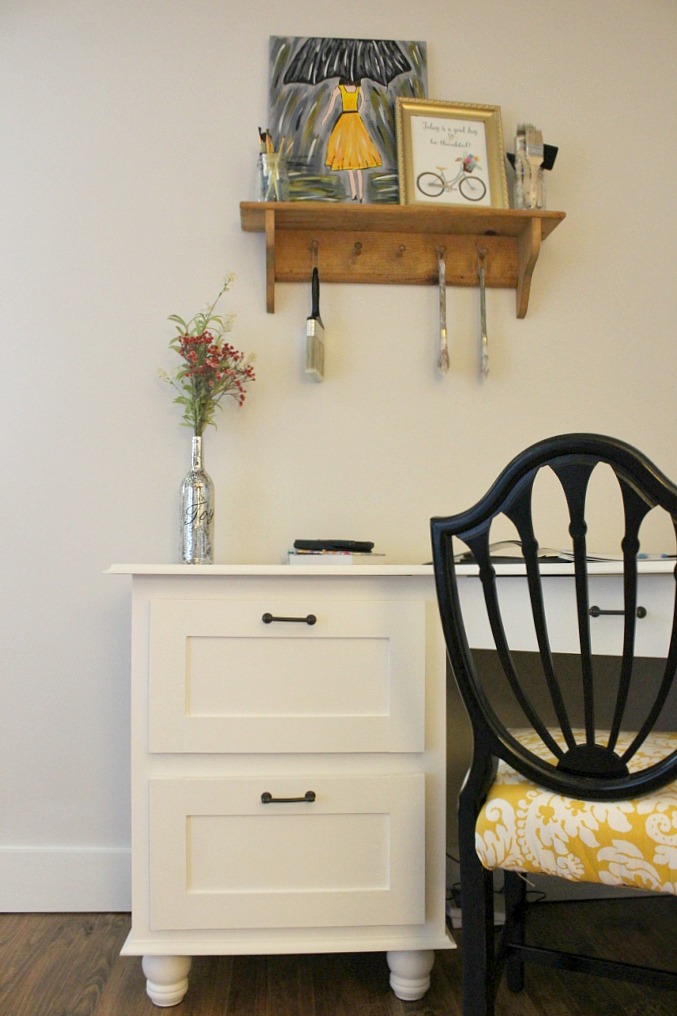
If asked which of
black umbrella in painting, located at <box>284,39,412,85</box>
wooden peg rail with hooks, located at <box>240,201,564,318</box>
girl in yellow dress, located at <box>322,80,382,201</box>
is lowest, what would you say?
wooden peg rail with hooks, located at <box>240,201,564,318</box>

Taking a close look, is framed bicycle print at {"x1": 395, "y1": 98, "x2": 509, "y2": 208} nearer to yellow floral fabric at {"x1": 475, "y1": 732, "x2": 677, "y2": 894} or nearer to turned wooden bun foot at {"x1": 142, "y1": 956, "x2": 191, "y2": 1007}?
yellow floral fabric at {"x1": 475, "y1": 732, "x2": 677, "y2": 894}

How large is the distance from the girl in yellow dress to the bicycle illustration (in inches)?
4.8

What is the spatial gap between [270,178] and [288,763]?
126 centimetres

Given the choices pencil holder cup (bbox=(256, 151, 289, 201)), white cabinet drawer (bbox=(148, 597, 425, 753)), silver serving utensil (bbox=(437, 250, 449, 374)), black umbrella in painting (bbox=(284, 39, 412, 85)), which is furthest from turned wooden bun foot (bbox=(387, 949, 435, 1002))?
black umbrella in painting (bbox=(284, 39, 412, 85))

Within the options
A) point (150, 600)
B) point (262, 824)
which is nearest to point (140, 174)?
point (150, 600)

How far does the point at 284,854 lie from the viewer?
1463 mm

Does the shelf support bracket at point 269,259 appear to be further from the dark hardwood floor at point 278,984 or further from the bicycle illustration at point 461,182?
the dark hardwood floor at point 278,984

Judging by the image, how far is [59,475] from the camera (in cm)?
197

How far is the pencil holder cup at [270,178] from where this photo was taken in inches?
74.6

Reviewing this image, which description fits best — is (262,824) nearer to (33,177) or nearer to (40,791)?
(40,791)

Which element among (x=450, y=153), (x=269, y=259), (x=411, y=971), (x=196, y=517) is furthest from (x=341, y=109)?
(x=411, y=971)

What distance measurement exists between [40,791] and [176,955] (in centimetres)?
63

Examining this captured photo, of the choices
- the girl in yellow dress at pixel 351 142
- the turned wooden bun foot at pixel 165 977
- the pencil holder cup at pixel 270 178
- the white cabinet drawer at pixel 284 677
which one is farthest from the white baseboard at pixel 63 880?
the girl in yellow dress at pixel 351 142

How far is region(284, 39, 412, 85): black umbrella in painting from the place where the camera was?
202cm
